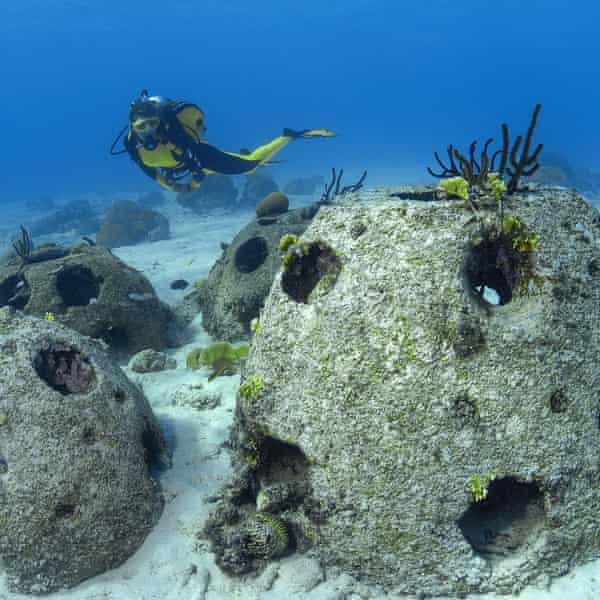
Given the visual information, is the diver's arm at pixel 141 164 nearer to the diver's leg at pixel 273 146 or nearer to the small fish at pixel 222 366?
the diver's leg at pixel 273 146

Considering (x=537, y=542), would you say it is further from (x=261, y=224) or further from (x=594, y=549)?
(x=261, y=224)

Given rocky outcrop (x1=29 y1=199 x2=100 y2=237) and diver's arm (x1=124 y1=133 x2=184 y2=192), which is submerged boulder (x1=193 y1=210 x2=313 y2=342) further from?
rocky outcrop (x1=29 y1=199 x2=100 y2=237)

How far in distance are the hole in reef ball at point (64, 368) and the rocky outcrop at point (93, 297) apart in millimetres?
3140

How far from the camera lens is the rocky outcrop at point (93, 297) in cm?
728

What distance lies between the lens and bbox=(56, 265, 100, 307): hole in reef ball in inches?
300

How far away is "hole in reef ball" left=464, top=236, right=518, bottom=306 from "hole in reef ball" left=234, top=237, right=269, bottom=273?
5.17 m

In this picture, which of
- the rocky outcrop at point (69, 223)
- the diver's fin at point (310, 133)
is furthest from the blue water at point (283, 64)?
the diver's fin at point (310, 133)

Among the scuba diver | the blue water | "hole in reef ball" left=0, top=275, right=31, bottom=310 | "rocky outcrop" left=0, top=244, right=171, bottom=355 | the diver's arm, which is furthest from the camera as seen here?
the blue water

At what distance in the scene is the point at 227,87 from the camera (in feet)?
547

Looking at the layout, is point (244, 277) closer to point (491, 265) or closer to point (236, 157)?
point (236, 157)

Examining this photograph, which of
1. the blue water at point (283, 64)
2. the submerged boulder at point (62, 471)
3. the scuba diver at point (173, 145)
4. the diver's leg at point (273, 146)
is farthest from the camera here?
the blue water at point (283, 64)

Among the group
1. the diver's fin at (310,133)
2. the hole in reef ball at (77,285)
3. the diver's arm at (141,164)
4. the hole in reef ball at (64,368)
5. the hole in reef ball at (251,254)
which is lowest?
the hole in reef ball at (77,285)

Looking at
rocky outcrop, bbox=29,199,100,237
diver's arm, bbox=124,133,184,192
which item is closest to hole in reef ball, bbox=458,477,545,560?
diver's arm, bbox=124,133,184,192

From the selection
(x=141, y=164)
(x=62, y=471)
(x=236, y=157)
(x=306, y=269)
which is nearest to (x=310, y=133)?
(x=236, y=157)
